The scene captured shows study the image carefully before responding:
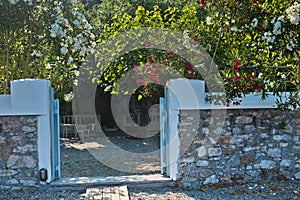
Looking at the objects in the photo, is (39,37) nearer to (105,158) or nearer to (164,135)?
(164,135)

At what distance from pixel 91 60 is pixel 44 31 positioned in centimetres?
367

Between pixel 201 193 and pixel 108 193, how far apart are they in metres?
1.34

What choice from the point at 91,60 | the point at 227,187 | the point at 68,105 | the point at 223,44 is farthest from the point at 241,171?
the point at 68,105

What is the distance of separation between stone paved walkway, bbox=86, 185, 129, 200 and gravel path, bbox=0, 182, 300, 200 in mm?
101

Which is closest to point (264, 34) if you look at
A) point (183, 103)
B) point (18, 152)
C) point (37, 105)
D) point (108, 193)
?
point (183, 103)

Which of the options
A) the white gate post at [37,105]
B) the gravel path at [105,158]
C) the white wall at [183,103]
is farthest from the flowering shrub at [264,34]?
the gravel path at [105,158]

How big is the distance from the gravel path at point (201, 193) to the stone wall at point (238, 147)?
Result: 0.18 meters

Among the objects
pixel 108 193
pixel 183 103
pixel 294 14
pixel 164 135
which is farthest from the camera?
pixel 164 135

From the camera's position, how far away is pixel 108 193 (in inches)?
208

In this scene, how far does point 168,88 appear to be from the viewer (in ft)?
19.5

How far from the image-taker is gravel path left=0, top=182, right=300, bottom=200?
5258mm

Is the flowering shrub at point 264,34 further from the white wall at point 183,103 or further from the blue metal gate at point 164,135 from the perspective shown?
the blue metal gate at point 164,135

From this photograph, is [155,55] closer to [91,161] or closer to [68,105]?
[91,161]

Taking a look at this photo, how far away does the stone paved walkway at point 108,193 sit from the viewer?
5.09 metres
